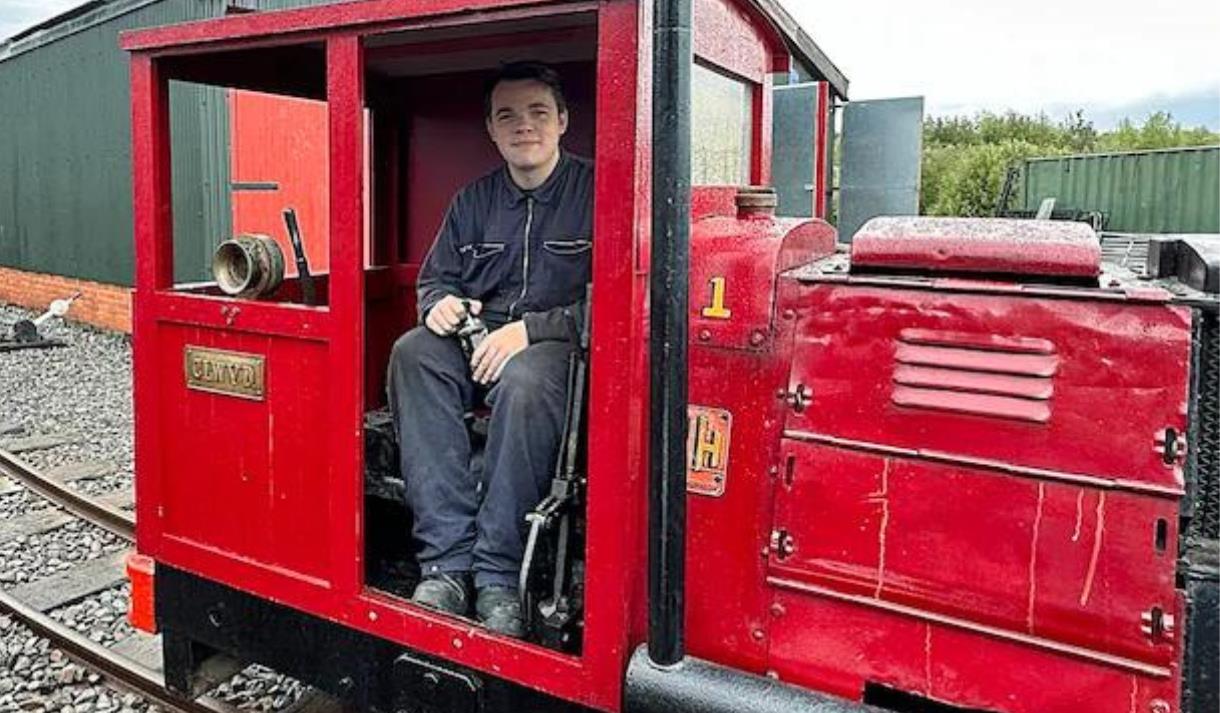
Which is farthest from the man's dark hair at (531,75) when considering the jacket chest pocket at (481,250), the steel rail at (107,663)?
the steel rail at (107,663)

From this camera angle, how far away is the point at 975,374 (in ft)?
5.98

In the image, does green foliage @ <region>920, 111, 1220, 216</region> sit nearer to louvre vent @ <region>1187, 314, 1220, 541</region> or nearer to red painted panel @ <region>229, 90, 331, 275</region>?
red painted panel @ <region>229, 90, 331, 275</region>

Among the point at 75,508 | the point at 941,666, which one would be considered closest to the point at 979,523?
the point at 941,666

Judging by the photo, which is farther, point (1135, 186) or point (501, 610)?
point (1135, 186)

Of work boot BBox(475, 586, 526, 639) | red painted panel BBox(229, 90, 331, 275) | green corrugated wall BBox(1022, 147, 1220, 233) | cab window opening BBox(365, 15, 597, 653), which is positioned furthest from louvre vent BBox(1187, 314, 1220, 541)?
green corrugated wall BBox(1022, 147, 1220, 233)

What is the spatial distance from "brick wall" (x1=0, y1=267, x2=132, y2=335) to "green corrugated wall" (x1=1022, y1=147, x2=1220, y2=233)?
44.1ft

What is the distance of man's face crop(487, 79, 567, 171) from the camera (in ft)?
8.97

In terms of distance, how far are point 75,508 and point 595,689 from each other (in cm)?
426

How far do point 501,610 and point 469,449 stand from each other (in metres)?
0.46

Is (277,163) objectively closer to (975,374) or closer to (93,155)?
(93,155)

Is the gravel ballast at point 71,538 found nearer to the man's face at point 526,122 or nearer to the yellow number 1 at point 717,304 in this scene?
the man's face at point 526,122

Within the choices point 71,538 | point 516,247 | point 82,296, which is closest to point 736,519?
point 516,247

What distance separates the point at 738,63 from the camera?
9.51ft

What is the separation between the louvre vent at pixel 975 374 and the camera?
69.9 inches
